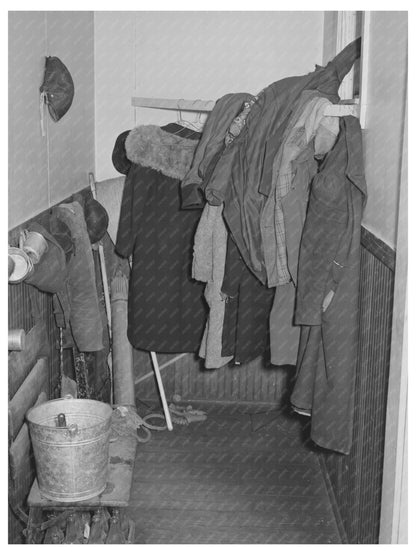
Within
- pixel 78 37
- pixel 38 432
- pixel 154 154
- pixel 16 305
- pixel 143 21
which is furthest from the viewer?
pixel 143 21

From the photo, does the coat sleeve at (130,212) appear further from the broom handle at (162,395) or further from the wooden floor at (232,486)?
the wooden floor at (232,486)

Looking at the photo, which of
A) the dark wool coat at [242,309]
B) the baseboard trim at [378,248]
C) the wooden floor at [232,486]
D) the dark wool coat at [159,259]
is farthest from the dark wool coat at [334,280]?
the dark wool coat at [159,259]

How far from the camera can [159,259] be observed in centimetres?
374

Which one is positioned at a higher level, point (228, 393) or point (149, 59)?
point (149, 59)

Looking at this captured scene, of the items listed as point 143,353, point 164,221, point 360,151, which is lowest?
point 143,353

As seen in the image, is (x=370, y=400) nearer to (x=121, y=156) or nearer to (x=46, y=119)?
(x=46, y=119)

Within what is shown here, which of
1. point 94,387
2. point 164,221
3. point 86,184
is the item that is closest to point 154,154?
point 164,221

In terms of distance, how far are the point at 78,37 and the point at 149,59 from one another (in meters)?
0.57

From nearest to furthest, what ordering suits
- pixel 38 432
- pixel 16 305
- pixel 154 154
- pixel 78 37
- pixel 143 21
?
pixel 38 432 → pixel 16 305 → pixel 154 154 → pixel 78 37 → pixel 143 21

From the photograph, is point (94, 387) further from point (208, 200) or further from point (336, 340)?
point (336, 340)

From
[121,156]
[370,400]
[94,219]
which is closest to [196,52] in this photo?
[121,156]

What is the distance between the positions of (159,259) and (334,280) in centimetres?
141

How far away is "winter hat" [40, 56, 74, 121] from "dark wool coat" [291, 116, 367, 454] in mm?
1236

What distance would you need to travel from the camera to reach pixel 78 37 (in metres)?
3.80
